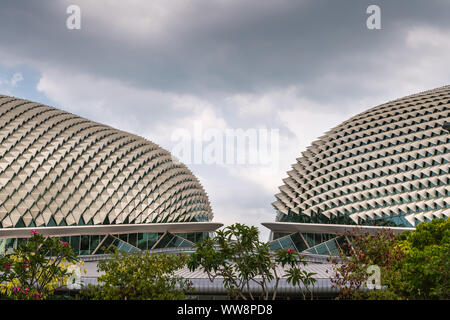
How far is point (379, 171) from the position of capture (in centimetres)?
4769

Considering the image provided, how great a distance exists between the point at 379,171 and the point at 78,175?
1413 inches

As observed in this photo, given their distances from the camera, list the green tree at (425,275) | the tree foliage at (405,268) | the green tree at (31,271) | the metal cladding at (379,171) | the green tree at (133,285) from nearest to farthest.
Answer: the green tree at (133,285), the green tree at (425,275), the green tree at (31,271), the tree foliage at (405,268), the metal cladding at (379,171)

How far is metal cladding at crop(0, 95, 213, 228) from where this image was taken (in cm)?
3547

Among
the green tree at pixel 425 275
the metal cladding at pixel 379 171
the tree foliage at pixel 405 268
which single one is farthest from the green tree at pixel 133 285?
the metal cladding at pixel 379 171

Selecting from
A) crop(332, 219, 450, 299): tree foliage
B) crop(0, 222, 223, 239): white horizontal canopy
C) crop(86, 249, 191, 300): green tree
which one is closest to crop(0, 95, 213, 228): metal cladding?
crop(0, 222, 223, 239): white horizontal canopy

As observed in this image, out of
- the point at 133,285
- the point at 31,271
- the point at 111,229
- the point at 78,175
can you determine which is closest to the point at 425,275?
the point at 133,285

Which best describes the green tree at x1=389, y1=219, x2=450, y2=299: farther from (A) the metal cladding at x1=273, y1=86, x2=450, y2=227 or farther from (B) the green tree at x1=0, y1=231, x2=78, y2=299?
(A) the metal cladding at x1=273, y1=86, x2=450, y2=227

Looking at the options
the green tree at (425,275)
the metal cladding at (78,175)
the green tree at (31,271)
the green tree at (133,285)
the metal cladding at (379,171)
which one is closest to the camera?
the green tree at (133,285)

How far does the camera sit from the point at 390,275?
18328 mm

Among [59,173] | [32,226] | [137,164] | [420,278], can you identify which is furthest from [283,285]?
[137,164]

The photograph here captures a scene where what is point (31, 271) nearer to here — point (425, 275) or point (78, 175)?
point (425, 275)

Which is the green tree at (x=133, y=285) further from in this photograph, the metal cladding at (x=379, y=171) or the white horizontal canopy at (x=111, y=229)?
the metal cladding at (x=379, y=171)

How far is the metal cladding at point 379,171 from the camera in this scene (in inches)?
1666

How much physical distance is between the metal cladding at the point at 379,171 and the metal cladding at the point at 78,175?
636 inches
